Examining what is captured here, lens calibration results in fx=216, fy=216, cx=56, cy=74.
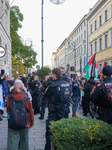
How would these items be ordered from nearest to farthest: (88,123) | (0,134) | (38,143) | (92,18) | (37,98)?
(88,123) → (38,143) → (0,134) → (37,98) → (92,18)

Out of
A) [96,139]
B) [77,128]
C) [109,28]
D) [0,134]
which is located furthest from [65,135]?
[109,28]

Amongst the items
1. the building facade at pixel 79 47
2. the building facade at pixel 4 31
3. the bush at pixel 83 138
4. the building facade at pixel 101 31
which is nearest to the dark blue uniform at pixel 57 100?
the bush at pixel 83 138

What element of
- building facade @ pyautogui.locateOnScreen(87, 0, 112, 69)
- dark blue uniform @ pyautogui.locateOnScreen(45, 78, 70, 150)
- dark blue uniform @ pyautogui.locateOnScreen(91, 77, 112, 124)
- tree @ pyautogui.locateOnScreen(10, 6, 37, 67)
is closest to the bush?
dark blue uniform @ pyautogui.locateOnScreen(91, 77, 112, 124)

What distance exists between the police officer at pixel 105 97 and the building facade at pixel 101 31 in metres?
25.3

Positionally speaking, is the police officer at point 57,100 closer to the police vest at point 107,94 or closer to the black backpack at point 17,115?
the black backpack at point 17,115

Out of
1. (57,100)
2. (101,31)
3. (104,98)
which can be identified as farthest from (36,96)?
(101,31)

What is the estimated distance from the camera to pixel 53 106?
445 centimetres

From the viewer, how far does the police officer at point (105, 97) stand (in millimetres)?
3920

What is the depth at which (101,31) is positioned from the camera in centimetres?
3309

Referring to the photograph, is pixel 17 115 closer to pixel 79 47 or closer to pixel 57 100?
pixel 57 100

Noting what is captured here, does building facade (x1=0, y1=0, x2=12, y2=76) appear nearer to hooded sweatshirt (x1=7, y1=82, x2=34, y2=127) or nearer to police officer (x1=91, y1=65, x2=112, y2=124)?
hooded sweatshirt (x1=7, y1=82, x2=34, y2=127)

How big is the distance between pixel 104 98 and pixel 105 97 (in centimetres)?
5

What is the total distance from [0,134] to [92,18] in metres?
35.4

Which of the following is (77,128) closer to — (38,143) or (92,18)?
(38,143)
